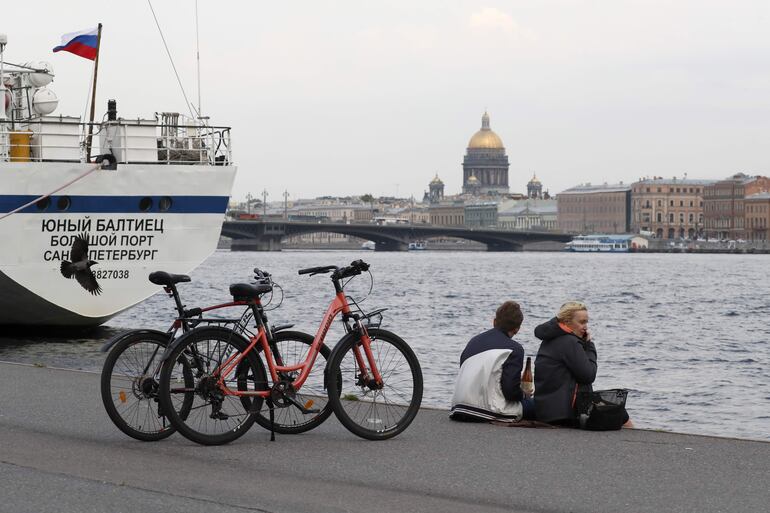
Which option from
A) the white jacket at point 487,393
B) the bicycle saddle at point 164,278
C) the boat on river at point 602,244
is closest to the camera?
the bicycle saddle at point 164,278

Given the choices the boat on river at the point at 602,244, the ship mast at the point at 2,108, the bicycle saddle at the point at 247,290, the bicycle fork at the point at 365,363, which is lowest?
the boat on river at the point at 602,244

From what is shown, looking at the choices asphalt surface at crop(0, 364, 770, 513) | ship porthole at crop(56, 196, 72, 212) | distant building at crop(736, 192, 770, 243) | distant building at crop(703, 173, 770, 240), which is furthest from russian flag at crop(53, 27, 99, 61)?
distant building at crop(703, 173, 770, 240)

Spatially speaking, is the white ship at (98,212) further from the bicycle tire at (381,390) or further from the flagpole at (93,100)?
the bicycle tire at (381,390)

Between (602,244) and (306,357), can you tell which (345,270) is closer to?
(306,357)

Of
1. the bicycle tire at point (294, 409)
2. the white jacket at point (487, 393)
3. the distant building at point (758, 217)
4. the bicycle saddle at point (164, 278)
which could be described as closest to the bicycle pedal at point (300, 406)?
the bicycle tire at point (294, 409)

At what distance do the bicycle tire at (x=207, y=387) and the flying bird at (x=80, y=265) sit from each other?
9.98 metres

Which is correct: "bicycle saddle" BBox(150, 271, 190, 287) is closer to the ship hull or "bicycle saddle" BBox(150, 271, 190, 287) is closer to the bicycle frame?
the bicycle frame

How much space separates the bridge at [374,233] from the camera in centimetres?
12094

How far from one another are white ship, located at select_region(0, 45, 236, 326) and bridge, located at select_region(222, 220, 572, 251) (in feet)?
318

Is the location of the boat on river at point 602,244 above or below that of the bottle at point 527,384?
below

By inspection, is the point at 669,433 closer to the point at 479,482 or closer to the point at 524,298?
the point at 479,482

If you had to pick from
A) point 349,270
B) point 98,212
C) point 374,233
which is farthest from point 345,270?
point 374,233

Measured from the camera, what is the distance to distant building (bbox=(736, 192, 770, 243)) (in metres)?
181

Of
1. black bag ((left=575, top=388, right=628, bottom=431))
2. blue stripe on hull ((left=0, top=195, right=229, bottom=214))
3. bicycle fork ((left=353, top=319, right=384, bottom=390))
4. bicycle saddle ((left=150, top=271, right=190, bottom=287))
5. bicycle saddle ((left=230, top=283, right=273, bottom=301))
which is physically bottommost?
black bag ((left=575, top=388, right=628, bottom=431))
